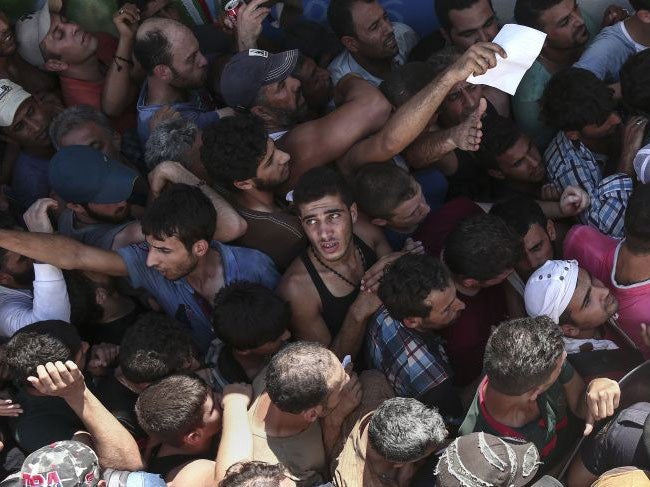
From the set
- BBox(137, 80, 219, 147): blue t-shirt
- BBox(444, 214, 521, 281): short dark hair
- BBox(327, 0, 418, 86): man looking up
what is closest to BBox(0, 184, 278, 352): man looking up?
BBox(137, 80, 219, 147): blue t-shirt

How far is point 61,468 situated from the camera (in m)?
3.25

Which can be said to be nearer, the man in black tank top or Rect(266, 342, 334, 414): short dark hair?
Rect(266, 342, 334, 414): short dark hair

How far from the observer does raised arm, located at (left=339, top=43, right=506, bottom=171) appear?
13.1ft

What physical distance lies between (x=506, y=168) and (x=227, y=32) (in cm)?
234

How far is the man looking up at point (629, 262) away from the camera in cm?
380

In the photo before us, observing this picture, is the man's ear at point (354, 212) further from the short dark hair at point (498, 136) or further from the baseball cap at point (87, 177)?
the baseball cap at point (87, 177)

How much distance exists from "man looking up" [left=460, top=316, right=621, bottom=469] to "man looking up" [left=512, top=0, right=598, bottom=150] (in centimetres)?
220

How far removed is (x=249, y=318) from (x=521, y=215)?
161 cm

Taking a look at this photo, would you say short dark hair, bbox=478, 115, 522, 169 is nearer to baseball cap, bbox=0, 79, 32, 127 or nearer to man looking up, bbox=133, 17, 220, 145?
man looking up, bbox=133, 17, 220, 145

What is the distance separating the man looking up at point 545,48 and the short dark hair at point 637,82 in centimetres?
57

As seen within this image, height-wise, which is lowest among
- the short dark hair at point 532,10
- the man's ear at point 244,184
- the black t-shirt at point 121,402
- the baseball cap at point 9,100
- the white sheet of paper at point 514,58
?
the black t-shirt at point 121,402

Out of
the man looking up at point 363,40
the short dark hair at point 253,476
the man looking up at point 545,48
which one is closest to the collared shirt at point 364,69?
the man looking up at point 363,40

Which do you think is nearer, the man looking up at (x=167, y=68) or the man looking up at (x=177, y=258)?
the man looking up at (x=177, y=258)

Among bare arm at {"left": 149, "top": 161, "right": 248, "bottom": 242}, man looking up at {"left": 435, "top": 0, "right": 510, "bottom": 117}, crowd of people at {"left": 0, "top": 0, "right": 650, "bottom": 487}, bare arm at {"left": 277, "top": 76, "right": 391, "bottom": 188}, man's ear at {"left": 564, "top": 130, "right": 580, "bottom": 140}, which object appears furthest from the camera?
man looking up at {"left": 435, "top": 0, "right": 510, "bottom": 117}
